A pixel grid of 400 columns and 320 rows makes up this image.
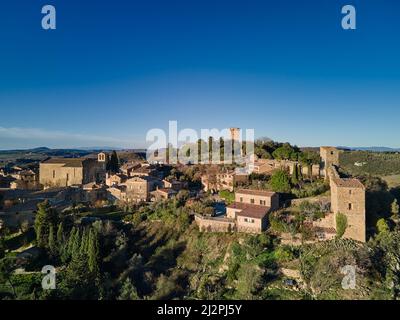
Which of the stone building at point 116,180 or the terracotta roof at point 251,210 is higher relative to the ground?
the stone building at point 116,180

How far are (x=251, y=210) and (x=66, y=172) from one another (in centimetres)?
2431

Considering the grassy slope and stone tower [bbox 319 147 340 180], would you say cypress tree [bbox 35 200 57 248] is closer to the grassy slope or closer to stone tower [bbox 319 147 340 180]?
stone tower [bbox 319 147 340 180]

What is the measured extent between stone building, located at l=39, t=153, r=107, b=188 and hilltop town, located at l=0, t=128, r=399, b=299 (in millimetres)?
6851

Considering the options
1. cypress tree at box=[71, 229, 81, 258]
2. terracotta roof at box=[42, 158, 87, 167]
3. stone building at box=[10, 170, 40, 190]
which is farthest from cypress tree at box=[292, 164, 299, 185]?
stone building at box=[10, 170, 40, 190]

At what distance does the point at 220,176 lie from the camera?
27031mm

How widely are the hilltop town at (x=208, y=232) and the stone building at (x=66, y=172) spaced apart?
685 cm

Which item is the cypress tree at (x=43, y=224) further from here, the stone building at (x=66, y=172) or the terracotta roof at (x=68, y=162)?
the terracotta roof at (x=68, y=162)

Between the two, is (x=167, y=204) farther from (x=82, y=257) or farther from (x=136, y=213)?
(x=82, y=257)

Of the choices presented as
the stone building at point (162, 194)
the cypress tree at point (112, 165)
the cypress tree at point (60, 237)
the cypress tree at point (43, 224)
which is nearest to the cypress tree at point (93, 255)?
the cypress tree at point (60, 237)

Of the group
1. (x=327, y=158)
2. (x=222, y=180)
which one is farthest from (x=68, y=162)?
(x=327, y=158)

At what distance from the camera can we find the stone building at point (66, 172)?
113 feet
